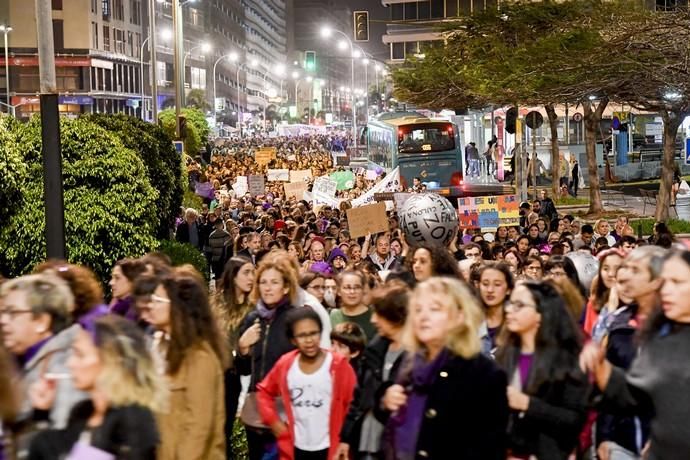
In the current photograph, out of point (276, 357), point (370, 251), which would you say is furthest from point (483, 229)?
point (276, 357)

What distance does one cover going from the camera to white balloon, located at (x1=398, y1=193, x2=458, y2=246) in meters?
15.2

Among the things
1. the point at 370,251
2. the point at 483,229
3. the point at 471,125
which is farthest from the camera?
the point at 471,125

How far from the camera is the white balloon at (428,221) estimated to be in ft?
50.0

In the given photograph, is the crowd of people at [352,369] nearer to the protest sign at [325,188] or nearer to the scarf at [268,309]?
the scarf at [268,309]

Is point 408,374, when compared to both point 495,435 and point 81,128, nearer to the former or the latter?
point 495,435

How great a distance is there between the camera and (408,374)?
19.5 feet

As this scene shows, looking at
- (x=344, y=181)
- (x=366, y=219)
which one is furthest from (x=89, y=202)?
(x=344, y=181)

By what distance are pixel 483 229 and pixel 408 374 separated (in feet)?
49.5

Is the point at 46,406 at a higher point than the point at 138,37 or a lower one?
lower

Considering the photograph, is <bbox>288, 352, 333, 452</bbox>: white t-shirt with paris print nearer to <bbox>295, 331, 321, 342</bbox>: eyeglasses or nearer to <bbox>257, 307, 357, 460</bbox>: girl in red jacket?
<bbox>257, 307, 357, 460</bbox>: girl in red jacket

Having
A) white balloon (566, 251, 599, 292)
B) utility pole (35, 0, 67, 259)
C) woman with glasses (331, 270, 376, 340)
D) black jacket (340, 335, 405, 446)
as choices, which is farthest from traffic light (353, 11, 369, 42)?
black jacket (340, 335, 405, 446)

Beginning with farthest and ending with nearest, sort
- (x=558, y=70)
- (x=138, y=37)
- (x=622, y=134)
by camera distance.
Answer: (x=138, y=37) < (x=622, y=134) < (x=558, y=70)

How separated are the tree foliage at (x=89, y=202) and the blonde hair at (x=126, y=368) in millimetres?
10548

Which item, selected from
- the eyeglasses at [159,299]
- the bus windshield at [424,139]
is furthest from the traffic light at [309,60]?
the eyeglasses at [159,299]
